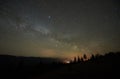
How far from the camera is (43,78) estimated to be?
21.8m

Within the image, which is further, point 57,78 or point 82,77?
point 57,78

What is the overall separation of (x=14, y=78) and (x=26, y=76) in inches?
81.4

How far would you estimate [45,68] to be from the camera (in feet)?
99.9

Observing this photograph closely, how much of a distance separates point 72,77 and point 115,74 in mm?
5213

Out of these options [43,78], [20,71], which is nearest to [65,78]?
[43,78]

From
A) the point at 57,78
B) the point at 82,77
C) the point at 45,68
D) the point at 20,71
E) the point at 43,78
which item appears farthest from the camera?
the point at 45,68

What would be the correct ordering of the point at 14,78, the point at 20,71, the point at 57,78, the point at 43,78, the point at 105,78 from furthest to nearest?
1. the point at 20,71
2. the point at 14,78
3. the point at 43,78
4. the point at 57,78
5. the point at 105,78

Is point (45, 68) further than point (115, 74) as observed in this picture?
Yes

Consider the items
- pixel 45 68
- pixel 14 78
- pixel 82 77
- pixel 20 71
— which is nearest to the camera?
pixel 82 77

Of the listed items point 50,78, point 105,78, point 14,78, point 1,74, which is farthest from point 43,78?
point 105,78

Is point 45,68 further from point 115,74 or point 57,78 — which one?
point 115,74

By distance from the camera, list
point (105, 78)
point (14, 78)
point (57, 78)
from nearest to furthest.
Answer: point (105, 78)
point (57, 78)
point (14, 78)

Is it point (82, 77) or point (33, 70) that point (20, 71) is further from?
point (82, 77)

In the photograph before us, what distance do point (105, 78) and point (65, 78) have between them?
17.3 ft
